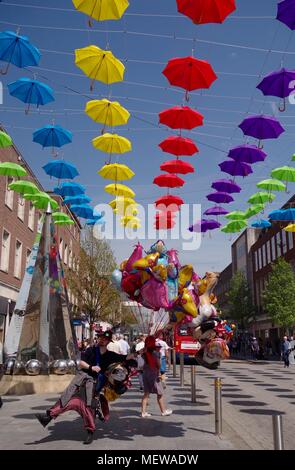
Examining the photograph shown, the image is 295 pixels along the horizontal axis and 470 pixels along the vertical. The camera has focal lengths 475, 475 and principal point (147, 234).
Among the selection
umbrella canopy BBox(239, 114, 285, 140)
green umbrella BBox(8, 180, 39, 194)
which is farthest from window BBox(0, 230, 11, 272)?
umbrella canopy BBox(239, 114, 285, 140)

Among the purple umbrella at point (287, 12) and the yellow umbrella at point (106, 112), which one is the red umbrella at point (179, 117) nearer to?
the yellow umbrella at point (106, 112)

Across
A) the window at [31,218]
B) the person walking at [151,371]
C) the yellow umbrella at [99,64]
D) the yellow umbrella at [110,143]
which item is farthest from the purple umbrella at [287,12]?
the window at [31,218]

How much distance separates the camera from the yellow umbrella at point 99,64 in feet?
33.0

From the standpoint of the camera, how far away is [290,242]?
147ft

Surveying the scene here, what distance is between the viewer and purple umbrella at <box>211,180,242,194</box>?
53.6ft

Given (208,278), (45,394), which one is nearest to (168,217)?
(45,394)

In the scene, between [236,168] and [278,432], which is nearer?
[278,432]

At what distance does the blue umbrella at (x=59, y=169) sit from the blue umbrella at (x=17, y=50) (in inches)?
198

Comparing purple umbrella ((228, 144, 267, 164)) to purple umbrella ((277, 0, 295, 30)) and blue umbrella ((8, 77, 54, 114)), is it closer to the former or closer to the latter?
purple umbrella ((277, 0, 295, 30))

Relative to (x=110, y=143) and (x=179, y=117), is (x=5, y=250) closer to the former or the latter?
(x=110, y=143)

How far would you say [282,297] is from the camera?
37.2 metres

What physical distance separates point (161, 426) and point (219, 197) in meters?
10.1

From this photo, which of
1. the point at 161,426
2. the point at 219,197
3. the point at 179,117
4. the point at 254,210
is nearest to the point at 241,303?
the point at 254,210
